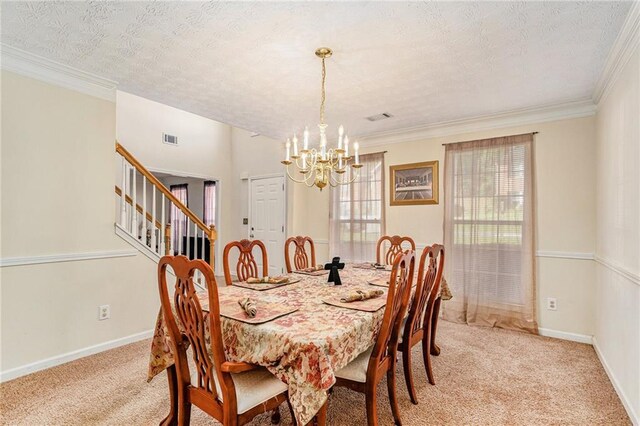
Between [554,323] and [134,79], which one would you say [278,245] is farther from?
[554,323]

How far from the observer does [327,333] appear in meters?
1.52

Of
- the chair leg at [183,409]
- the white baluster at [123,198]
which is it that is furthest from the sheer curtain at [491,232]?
the white baluster at [123,198]

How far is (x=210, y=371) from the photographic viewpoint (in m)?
1.45

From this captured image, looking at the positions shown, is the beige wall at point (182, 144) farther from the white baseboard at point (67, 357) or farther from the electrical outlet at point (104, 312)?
the white baseboard at point (67, 357)

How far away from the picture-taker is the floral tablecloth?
4.52 ft

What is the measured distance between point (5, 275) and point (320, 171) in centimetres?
247

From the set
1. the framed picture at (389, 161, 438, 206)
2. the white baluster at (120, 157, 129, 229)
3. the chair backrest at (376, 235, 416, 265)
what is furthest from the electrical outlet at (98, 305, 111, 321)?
the framed picture at (389, 161, 438, 206)

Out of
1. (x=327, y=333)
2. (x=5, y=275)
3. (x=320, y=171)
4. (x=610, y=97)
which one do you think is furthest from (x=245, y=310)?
(x=610, y=97)

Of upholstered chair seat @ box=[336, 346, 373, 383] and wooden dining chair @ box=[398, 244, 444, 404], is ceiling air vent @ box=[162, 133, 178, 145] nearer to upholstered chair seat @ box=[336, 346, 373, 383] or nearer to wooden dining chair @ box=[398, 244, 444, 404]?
wooden dining chair @ box=[398, 244, 444, 404]

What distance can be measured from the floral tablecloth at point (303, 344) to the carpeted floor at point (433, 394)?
621 millimetres

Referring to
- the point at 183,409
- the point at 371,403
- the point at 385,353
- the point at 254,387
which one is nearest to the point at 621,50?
the point at 385,353

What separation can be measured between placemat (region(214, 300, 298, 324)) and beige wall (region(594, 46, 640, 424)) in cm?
208

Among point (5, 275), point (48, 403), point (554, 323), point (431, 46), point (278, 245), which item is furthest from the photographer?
point (278, 245)

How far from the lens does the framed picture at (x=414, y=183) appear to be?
426 cm
